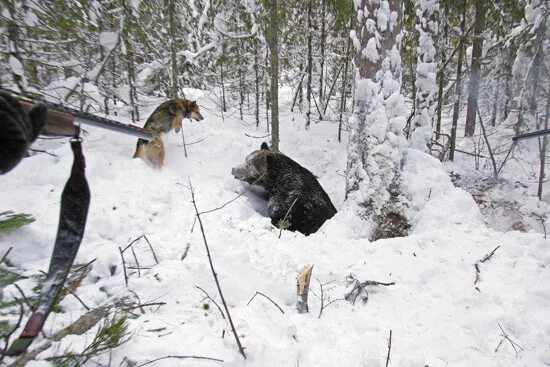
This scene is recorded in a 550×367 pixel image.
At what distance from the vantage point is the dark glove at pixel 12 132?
2.78 feet

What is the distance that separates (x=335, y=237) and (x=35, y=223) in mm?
3216

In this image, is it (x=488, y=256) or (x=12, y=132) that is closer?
(x=12, y=132)

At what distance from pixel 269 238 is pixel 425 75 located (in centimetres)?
637

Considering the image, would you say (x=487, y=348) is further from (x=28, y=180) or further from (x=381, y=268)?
(x=28, y=180)

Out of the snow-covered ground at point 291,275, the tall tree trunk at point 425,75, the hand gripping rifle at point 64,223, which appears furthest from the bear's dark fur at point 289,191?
the hand gripping rifle at point 64,223

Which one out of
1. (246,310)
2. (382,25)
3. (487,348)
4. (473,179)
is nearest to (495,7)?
(473,179)

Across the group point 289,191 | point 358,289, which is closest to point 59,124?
point 358,289

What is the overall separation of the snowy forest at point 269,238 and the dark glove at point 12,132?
37 cm

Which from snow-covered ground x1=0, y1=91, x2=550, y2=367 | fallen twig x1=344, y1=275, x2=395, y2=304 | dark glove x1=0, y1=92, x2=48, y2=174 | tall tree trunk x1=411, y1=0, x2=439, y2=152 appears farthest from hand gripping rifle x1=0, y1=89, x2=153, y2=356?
tall tree trunk x1=411, y1=0, x2=439, y2=152

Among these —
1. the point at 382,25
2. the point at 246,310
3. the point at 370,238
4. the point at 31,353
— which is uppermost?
the point at 382,25

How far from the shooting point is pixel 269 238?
3836 mm

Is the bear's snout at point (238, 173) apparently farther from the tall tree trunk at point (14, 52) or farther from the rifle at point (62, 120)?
the rifle at point (62, 120)

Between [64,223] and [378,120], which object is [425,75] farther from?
[64,223]

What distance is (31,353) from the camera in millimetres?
1466
